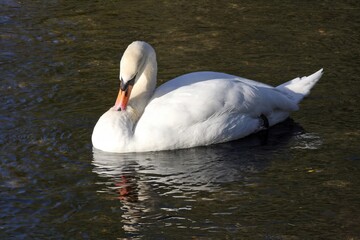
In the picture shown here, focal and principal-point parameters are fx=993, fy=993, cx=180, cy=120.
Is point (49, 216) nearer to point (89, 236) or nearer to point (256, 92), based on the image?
point (89, 236)

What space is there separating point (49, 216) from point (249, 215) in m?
1.74

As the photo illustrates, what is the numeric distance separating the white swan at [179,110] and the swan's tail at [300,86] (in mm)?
130

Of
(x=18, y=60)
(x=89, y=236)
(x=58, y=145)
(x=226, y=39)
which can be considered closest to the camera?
(x=89, y=236)

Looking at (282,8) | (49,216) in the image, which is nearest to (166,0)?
(282,8)

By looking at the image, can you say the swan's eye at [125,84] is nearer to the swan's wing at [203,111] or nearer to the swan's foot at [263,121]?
the swan's wing at [203,111]

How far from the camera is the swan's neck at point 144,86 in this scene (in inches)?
425

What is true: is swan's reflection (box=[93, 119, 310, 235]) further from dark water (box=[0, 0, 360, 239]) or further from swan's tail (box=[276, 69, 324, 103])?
swan's tail (box=[276, 69, 324, 103])

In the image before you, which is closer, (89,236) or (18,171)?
(89,236)

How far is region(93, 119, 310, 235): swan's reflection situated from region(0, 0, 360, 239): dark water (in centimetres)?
2

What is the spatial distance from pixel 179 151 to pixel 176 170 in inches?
25.5

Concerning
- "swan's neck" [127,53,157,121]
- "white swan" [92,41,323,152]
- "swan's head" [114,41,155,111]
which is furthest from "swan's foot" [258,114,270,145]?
"swan's head" [114,41,155,111]

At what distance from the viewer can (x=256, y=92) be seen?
432 inches

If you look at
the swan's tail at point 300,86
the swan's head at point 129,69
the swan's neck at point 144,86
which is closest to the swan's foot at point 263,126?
the swan's tail at point 300,86

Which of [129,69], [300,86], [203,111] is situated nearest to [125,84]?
[129,69]
